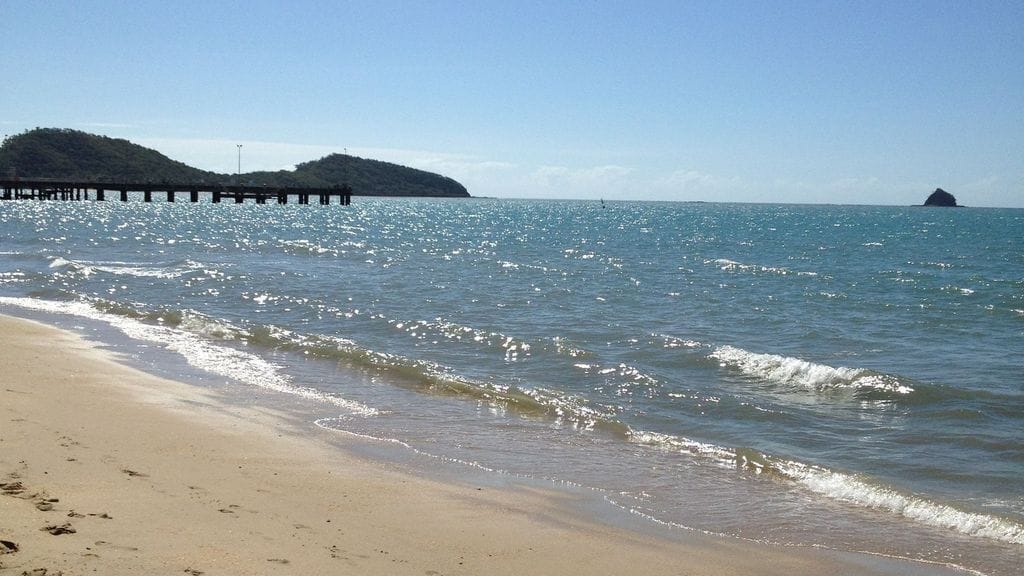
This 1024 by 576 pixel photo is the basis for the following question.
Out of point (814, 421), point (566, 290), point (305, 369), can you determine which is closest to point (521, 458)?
point (814, 421)

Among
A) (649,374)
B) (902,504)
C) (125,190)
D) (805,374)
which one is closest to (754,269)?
(805,374)

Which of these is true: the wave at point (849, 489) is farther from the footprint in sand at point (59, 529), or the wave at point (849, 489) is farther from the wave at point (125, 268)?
the wave at point (125, 268)

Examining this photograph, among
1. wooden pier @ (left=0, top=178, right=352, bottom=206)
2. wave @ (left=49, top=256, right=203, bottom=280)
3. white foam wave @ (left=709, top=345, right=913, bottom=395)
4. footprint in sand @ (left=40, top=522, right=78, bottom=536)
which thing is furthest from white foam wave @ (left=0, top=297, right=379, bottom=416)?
wooden pier @ (left=0, top=178, right=352, bottom=206)

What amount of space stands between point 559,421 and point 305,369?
16.4 ft

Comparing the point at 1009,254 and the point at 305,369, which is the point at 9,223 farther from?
the point at 1009,254

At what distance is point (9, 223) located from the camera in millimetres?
56219

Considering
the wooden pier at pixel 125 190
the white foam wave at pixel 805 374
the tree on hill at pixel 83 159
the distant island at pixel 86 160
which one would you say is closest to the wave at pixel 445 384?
the white foam wave at pixel 805 374

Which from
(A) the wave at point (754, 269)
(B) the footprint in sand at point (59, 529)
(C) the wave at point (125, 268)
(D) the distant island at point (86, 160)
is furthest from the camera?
(D) the distant island at point (86, 160)

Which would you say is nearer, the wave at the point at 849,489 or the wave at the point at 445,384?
the wave at the point at 849,489

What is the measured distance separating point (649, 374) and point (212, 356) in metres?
7.33

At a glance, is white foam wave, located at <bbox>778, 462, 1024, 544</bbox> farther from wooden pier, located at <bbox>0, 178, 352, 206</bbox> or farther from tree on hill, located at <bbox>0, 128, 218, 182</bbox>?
tree on hill, located at <bbox>0, 128, 218, 182</bbox>

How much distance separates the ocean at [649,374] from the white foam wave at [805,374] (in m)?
0.05

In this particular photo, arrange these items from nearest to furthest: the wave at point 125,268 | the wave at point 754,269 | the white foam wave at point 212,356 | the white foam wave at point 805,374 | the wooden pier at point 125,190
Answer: the white foam wave at point 212,356
the white foam wave at point 805,374
the wave at point 125,268
the wave at point 754,269
the wooden pier at point 125,190

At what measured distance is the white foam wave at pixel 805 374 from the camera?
47.3 ft
